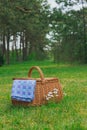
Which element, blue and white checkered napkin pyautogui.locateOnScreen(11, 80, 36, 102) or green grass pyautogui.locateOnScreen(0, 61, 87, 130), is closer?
green grass pyautogui.locateOnScreen(0, 61, 87, 130)

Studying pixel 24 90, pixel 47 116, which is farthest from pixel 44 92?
pixel 47 116

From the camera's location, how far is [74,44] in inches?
1192

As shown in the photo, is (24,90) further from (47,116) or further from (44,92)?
(47,116)

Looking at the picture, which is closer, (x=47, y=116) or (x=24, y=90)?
(x=47, y=116)

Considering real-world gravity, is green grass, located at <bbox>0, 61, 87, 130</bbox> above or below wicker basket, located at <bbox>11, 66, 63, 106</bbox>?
below

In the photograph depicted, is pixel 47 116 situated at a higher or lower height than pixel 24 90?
lower

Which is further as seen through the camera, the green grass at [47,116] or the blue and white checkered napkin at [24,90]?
the blue and white checkered napkin at [24,90]

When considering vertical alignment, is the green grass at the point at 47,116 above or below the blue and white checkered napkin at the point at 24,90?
below

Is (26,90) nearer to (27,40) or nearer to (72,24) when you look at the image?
(72,24)

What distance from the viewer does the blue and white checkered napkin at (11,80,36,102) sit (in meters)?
6.62

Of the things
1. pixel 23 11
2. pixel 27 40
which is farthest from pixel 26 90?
pixel 27 40

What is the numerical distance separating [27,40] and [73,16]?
59.4 feet

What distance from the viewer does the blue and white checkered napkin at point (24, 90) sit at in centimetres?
662

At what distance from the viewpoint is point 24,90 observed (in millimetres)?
6719
